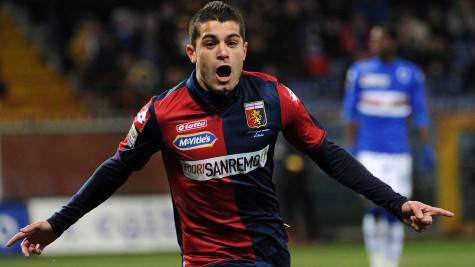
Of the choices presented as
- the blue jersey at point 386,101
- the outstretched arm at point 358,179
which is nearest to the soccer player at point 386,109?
the blue jersey at point 386,101

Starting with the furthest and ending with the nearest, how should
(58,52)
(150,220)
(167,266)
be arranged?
(58,52) → (150,220) → (167,266)

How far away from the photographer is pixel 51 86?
18.8m

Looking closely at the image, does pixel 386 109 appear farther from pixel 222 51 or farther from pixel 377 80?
pixel 222 51

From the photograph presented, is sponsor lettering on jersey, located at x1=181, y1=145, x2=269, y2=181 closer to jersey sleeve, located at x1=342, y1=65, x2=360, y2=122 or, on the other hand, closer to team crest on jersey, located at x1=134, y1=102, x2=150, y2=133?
team crest on jersey, located at x1=134, y1=102, x2=150, y2=133

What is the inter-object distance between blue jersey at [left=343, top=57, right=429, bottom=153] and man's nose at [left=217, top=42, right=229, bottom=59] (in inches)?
233

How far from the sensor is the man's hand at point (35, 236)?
511 centimetres

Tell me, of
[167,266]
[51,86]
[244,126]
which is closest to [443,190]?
[167,266]

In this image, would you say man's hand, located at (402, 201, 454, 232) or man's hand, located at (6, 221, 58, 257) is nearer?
man's hand, located at (402, 201, 454, 232)

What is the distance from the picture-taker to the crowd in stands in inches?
664

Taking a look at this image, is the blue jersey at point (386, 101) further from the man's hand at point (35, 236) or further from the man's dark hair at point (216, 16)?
the man's hand at point (35, 236)

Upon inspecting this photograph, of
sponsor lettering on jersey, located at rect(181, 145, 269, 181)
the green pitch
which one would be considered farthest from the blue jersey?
sponsor lettering on jersey, located at rect(181, 145, 269, 181)

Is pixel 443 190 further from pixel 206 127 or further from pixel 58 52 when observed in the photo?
pixel 206 127

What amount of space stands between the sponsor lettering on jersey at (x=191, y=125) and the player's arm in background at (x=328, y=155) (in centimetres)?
39

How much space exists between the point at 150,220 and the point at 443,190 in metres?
4.61
